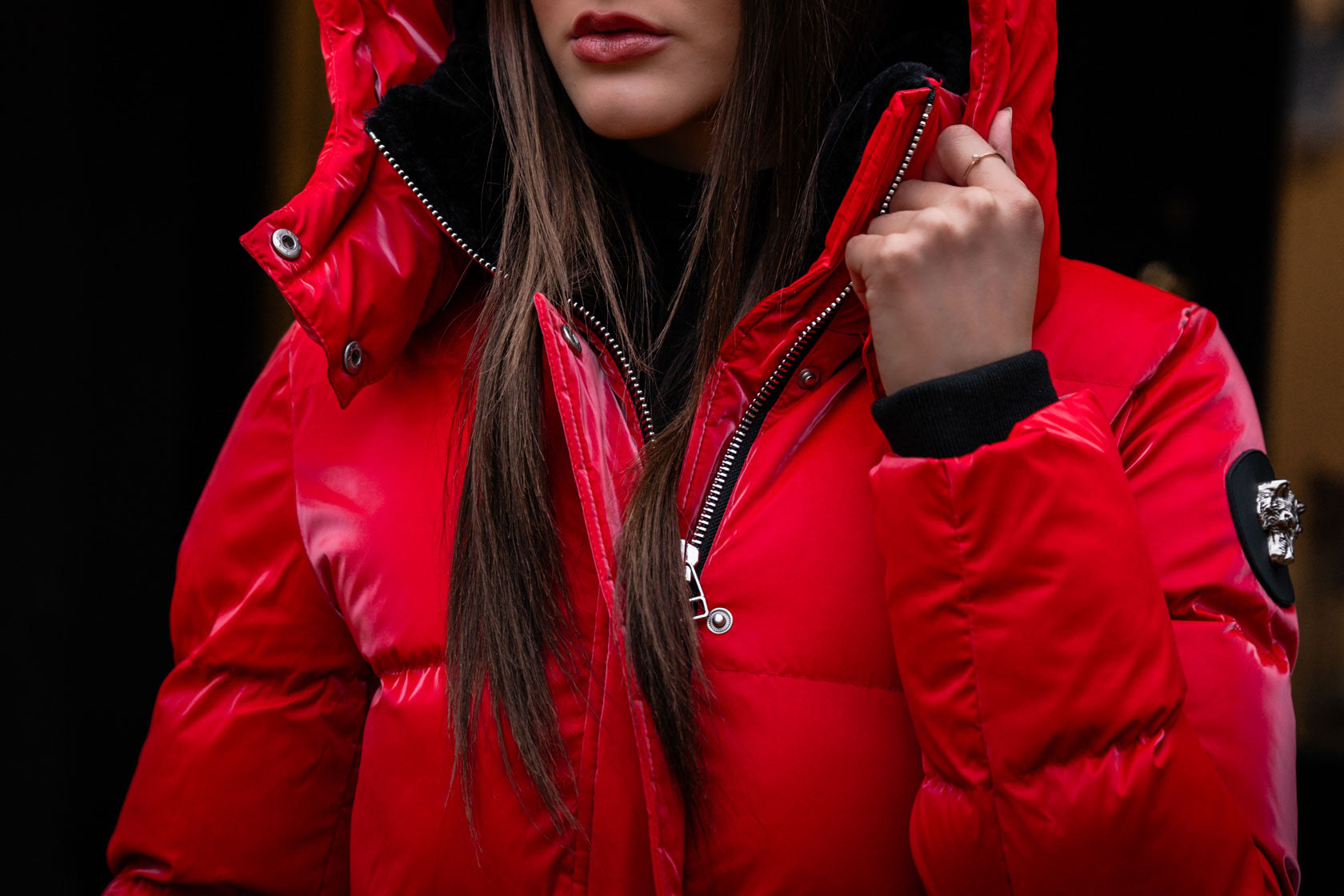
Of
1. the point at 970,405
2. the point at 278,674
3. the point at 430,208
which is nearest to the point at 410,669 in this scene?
the point at 278,674

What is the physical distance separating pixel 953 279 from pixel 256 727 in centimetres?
85

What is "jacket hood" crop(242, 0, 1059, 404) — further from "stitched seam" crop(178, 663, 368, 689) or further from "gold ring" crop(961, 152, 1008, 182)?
"stitched seam" crop(178, 663, 368, 689)

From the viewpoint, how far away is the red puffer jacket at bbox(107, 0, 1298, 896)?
2.80 ft

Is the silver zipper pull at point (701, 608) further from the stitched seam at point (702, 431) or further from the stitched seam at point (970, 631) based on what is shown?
the stitched seam at point (970, 631)

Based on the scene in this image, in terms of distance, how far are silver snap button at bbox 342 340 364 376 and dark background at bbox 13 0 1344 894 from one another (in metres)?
1.27

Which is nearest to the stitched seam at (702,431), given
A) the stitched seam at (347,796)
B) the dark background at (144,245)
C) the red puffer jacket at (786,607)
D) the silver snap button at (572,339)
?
the red puffer jacket at (786,607)

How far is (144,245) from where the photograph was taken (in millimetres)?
2182

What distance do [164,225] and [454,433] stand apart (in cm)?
138

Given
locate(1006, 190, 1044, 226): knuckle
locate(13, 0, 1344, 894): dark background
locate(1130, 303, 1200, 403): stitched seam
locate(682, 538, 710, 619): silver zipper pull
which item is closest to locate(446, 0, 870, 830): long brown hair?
locate(682, 538, 710, 619): silver zipper pull

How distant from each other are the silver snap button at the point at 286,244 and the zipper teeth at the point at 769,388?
18.2 inches

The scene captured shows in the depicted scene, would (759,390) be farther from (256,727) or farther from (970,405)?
(256,727)

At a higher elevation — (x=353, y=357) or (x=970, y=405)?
(x=353, y=357)

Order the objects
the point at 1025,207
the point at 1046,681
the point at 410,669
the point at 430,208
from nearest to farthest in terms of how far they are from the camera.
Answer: the point at 1046,681
the point at 1025,207
the point at 410,669
the point at 430,208

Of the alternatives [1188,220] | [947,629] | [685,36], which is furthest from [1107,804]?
[1188,220]
